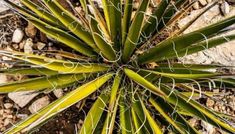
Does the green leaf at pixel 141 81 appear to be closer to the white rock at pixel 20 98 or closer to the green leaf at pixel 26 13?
the green leaf at pixel 26 13

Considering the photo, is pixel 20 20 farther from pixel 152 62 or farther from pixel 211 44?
pixel 211 44

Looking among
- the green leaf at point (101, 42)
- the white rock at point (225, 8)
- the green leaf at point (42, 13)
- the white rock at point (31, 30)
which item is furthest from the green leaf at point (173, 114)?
the white rock at point (31, 30)

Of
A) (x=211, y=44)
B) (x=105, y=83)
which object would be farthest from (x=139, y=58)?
(x=211, y=44)

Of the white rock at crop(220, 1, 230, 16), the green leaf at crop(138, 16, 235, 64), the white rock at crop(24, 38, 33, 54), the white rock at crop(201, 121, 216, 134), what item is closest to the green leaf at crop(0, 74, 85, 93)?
the green leaf at crop(138, 16, 235, 64)

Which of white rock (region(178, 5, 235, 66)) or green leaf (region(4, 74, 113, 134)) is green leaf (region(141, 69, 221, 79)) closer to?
green leaf (region(4, 74, 113, 134))

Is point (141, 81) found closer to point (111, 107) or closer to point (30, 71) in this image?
point (111, 107)

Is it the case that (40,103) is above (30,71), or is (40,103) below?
below

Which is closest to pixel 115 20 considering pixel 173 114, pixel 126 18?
pixel 126 18
